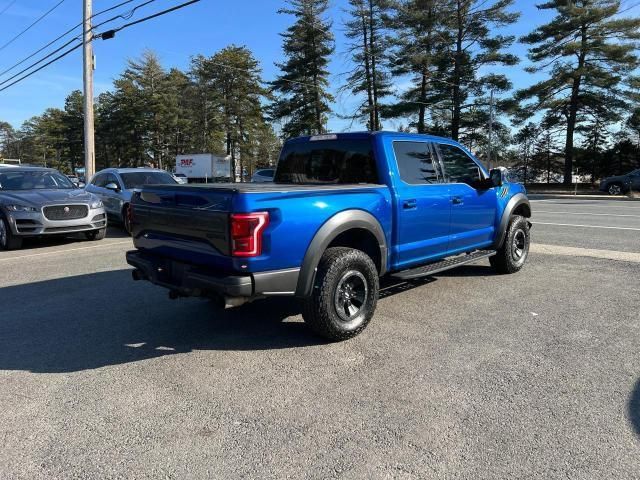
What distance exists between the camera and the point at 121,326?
4895mm

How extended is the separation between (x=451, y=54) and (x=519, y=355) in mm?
38365

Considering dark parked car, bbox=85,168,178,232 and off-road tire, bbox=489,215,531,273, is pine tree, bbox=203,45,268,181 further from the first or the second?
off-road tire, bbox=489,215,531,273

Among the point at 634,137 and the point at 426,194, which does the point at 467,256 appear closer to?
the point at 426,194

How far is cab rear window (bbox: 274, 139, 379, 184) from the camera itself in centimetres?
511

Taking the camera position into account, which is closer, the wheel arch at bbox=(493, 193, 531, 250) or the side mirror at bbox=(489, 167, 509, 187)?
the side mirror at bbox=(489, 167, 509, 187)

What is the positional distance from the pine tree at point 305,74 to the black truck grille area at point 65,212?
35872mm

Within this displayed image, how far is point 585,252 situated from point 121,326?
7.45 meters

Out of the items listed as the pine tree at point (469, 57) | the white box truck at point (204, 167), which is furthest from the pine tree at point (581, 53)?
the white box truck at point (204, 167)

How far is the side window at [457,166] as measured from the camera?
580 cm

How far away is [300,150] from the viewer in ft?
19.2

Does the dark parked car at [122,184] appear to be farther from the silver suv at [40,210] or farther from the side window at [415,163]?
the side window at [415,163]

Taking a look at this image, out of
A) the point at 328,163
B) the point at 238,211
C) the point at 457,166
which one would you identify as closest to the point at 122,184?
→ the point at 328,163

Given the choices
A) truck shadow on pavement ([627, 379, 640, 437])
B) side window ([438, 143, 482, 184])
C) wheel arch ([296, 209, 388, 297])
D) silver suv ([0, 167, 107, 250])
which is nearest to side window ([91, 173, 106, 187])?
silver suv ([0, 167, 107, 250])

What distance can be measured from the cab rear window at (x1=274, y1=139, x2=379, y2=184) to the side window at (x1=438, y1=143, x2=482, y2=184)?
1158 mm
